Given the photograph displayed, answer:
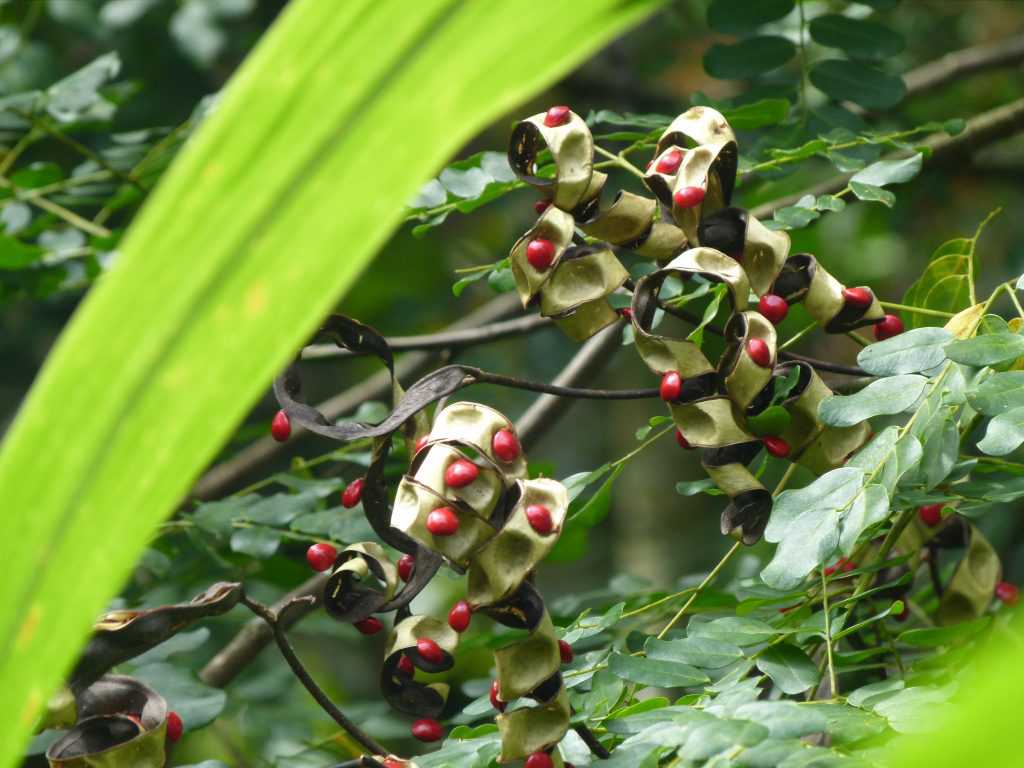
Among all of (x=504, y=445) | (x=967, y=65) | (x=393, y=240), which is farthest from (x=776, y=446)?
(x=393, y=240)

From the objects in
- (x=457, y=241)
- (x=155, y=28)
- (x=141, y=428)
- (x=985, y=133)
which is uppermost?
(x=141, y=428)

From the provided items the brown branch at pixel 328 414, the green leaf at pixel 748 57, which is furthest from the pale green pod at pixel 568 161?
the brown branch at pixel 328 414

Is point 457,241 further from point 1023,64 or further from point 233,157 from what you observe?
point 233,157

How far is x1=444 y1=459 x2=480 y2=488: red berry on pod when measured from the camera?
1.30 feet

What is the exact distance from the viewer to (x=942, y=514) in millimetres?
589

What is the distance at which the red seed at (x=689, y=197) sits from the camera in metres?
0.48

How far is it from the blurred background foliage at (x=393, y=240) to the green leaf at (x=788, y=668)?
12.5 inches

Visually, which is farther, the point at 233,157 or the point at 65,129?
the point at 65,129

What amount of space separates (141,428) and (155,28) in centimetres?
163

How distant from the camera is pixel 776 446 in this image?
1.66 ft

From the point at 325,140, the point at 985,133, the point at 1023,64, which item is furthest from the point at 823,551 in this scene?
the point at 1023,64

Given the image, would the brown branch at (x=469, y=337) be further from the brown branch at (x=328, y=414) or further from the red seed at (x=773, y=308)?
the red seed at (x=773, y=308)

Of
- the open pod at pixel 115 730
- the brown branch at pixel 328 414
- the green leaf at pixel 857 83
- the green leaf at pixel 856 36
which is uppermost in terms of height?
the open pod at pixel 115 730

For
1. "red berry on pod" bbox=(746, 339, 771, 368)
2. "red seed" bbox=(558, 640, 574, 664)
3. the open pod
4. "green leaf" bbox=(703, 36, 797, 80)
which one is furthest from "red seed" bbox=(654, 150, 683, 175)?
"green leaf" bbox=(703, 36, 797, 80)
